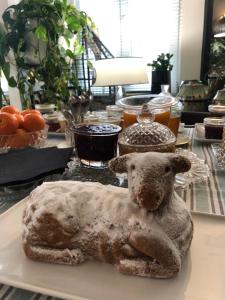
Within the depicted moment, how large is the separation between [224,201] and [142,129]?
0.83ft

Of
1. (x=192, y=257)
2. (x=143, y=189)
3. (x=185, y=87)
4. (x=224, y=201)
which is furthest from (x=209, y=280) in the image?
(x=185, y=87)

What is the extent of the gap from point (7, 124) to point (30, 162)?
0.89ft

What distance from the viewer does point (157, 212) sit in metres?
0.41

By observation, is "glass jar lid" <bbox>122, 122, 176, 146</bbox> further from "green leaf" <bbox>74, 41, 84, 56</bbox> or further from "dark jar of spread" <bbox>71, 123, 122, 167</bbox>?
"green leaf" <bbox>74, 41, 84, 56</bbox>

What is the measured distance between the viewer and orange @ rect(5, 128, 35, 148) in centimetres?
96

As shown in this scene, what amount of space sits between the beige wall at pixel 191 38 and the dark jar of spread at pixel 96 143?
6.20 ft

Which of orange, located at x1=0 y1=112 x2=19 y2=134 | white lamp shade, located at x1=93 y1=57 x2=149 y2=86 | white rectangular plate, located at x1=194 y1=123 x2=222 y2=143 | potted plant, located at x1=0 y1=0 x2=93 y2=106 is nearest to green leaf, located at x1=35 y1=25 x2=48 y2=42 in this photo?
potted plant, located at x1=0 y1=0 x2=93 y2=106

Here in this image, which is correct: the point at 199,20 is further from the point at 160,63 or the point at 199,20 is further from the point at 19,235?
the point at 19,235

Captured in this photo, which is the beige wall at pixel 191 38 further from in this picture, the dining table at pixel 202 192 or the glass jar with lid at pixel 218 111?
the dining table at pixel 202 192

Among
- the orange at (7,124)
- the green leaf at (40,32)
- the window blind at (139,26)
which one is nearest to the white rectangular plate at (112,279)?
the orange at (7,124)

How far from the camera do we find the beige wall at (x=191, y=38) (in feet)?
7.65

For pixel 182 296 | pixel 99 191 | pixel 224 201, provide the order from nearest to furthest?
pixel 182 296
pixel 99 191
pixel 224 201

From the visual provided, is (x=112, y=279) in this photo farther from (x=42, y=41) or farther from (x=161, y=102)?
(x=42, y=41)

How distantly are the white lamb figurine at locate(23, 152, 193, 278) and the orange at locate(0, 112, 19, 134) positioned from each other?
0.56m
